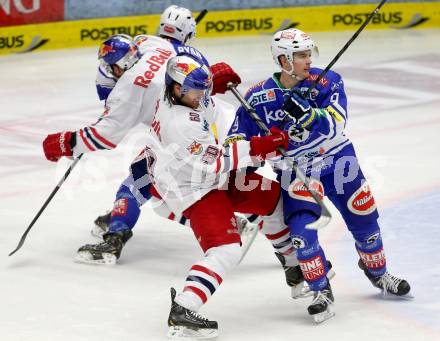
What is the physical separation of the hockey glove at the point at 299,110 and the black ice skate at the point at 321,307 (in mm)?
818

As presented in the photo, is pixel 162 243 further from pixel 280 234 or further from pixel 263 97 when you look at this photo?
pixel 263 97

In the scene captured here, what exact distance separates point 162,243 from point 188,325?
1754 mm

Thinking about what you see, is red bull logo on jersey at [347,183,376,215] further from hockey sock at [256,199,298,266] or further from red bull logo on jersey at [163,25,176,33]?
red bull logo on jersey at [163,25,176,33]

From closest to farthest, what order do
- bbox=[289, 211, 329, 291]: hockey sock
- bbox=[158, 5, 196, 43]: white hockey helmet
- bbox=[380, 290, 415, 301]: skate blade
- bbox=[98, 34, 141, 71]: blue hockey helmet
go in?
bbox=[289, 211, 329, 291]: hockey sock < bbox=[380, 290, 415, 301]: skate blade < bbox=[98, 34, 141, 71]: blue hockey helmet < bbox=[158, 5, 196, 43]: white hockey helmet

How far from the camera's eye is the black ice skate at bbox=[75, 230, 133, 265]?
6.35m

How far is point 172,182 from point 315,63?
6346 mm

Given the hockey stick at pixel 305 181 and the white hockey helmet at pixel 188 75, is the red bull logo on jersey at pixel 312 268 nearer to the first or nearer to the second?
the hockey stick at pixel 305 181

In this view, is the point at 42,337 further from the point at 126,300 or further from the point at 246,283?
the point at 246,283

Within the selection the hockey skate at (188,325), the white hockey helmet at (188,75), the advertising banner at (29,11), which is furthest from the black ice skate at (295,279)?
the advertising banner at (29,11)

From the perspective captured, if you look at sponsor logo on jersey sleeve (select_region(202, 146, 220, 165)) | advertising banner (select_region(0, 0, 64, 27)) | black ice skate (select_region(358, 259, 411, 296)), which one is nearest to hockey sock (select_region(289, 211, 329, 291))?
black ice skate (select_region(358, 259, 411, 296))

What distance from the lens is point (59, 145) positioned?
6250mm

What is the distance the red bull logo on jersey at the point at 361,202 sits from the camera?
554cm

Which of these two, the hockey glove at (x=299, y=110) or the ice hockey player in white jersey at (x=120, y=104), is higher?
the hockey glove at (x=299, y=110)

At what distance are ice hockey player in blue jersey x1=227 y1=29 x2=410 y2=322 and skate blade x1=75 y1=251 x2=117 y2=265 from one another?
1176mm
